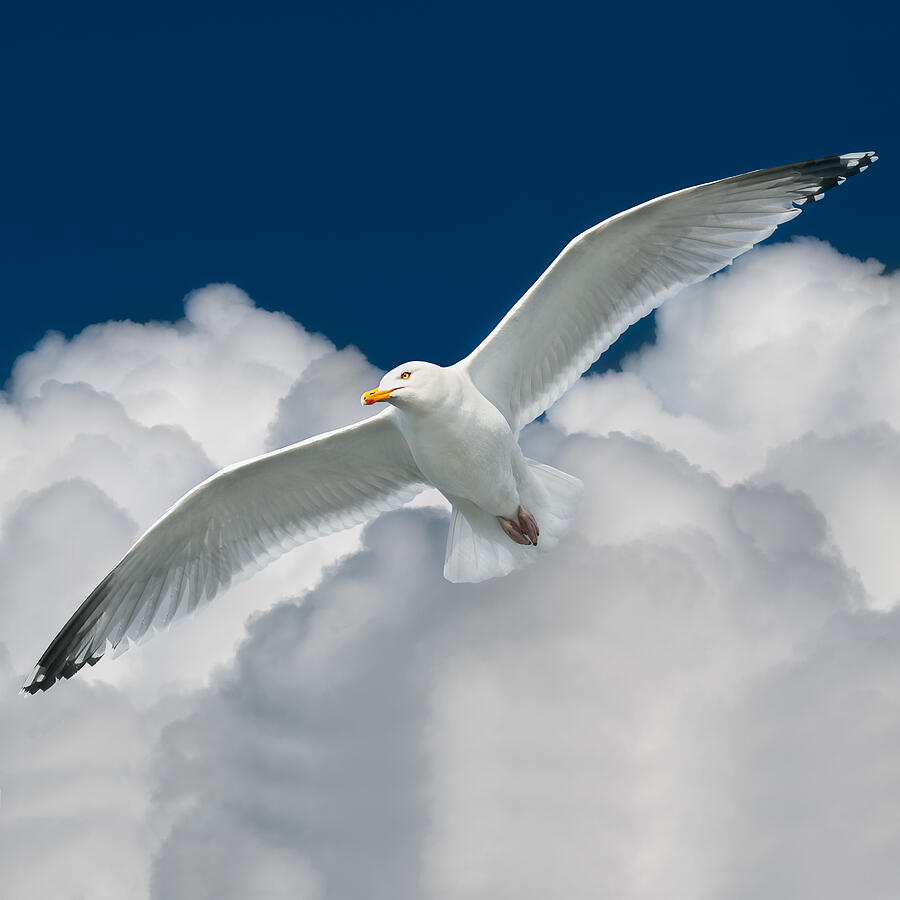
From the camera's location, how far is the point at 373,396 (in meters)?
9.15

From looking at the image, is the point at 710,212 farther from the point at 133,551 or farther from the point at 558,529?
the point at 133,551

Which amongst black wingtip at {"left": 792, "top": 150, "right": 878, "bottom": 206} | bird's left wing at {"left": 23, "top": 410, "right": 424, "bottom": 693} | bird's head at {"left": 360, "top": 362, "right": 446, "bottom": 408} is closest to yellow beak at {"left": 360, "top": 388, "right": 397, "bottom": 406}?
bird's head at {"left": 360, "top": 362, "right": 446, "bottom": 408}

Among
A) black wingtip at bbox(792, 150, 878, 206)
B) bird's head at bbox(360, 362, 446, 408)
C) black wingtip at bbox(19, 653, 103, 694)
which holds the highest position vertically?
black wingtip at bbox(792, 150, 878, 206)

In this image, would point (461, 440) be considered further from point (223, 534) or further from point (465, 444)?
point (223, 534)

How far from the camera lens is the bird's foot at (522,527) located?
10.1m

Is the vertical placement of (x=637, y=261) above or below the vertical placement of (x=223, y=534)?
above

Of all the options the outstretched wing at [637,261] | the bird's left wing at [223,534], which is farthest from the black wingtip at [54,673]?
the outstretched wing at [637,261]

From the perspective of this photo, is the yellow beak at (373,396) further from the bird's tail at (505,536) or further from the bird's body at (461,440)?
the bird's tail at (505,536)

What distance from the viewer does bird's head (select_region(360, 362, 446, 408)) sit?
9.20 metres

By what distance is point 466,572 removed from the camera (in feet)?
33.7

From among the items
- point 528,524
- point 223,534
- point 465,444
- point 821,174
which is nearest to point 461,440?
point 465,444

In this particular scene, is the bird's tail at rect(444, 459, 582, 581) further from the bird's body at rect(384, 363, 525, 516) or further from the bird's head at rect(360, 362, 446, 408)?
the bird's head at rect(360, 362, 446, 408)

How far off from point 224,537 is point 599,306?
2996 mm

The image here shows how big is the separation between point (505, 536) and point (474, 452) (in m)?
0.99
